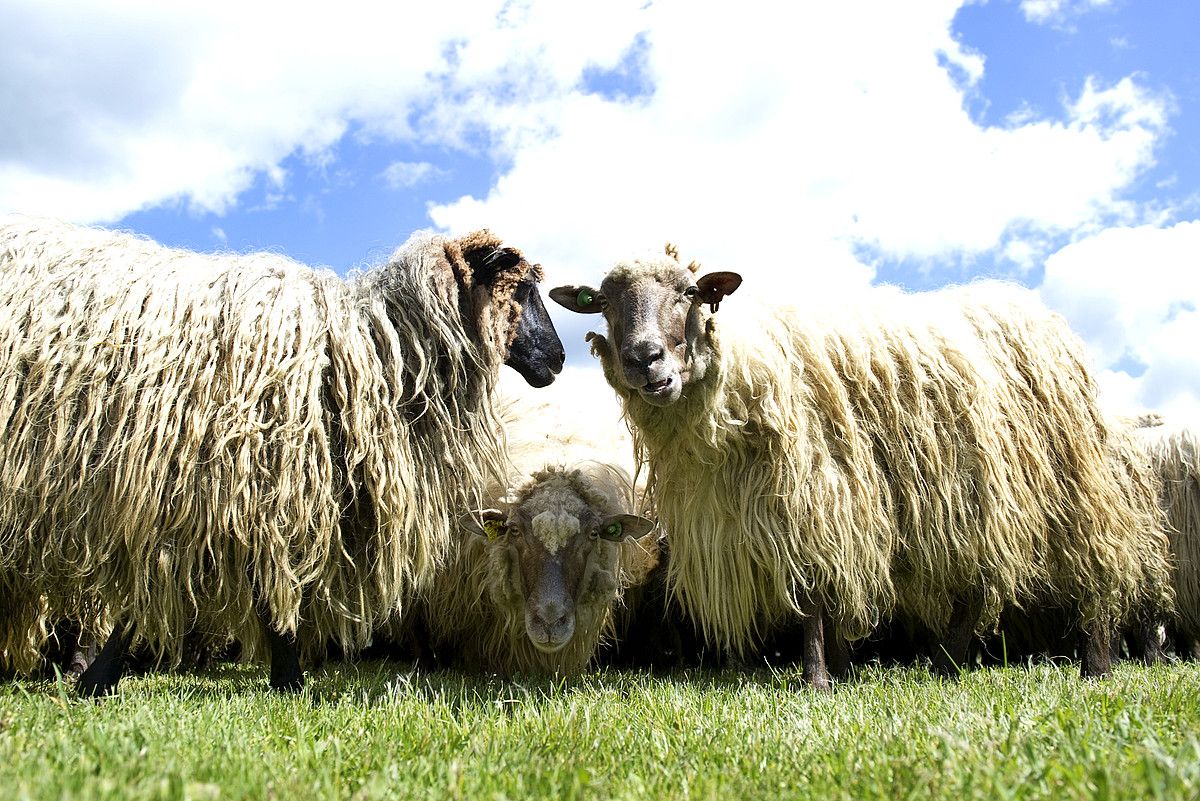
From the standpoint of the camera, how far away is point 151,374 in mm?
3969

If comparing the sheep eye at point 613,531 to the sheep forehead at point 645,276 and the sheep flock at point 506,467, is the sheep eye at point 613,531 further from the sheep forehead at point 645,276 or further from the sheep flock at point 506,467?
the sheep forehead at point 645,276

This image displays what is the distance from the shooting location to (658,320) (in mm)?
4449

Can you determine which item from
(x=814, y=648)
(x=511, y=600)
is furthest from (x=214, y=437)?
(x=814, y=648)

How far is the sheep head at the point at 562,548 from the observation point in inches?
189

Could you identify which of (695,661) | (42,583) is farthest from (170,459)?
(695,661)

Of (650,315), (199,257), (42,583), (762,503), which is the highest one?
(199,257)

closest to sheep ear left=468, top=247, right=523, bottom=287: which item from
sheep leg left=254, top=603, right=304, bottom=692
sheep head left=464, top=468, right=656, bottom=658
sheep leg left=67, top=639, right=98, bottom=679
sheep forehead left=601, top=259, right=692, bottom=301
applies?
sheep forehead left=601, top=259, right=692, bottom=301

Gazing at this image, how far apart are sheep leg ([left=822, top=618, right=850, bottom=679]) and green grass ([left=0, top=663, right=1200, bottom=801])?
81 cm

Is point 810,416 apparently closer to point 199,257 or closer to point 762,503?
point 762,503

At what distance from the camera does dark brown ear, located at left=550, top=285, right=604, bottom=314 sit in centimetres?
483

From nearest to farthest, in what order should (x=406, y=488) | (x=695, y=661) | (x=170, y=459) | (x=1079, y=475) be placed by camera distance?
1. (x=170, y=459)
2. (x=406, y=488)
3. (x=1079, y=475)
4. (x=695, y=661)

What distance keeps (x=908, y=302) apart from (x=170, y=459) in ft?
14.6

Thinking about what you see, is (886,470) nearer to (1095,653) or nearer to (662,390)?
(662,390)

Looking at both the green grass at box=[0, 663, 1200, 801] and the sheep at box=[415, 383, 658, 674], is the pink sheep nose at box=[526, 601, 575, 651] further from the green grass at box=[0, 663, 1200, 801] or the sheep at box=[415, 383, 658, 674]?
the green grass at box=[0, 663, 1200, 801]
